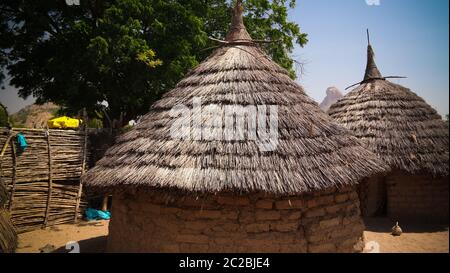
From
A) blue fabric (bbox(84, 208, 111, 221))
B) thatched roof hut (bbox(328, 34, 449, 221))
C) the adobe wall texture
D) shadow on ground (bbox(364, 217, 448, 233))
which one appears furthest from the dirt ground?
the adobe wall texture

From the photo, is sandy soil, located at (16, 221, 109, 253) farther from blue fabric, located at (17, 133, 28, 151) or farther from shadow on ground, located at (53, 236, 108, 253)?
blue fabric, located at (17, 133, 28, 151)

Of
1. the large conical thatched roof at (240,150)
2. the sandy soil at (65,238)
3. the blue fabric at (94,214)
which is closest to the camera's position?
the large conical thatched roof at (240,150)

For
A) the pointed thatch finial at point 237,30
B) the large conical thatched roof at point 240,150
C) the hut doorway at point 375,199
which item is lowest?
the hut doorway at point 375,199

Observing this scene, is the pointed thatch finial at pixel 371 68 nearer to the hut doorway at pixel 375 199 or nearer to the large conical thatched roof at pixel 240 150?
the hut doorway at pixel 375 199

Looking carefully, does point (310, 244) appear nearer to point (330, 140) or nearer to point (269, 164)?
point (269, 164)

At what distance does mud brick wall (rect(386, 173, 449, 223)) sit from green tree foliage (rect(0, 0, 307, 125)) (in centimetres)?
727

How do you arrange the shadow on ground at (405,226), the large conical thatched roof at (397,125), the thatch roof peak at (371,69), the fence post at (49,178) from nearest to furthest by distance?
the shadow on ground at (405,226), the fence post at (49,178), the large conical thatched roof at (397,125), the thatch roof peak at (371,69)

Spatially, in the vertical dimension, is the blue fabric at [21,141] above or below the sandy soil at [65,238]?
above

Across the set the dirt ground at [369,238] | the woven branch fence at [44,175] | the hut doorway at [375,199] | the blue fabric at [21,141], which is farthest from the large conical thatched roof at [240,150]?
the hut doorway at [375,199]

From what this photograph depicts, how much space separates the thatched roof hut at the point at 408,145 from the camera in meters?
8.26

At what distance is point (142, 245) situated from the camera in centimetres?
472

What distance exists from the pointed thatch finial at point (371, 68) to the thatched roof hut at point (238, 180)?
6.38 meters

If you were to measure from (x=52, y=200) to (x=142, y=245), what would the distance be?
490cm
